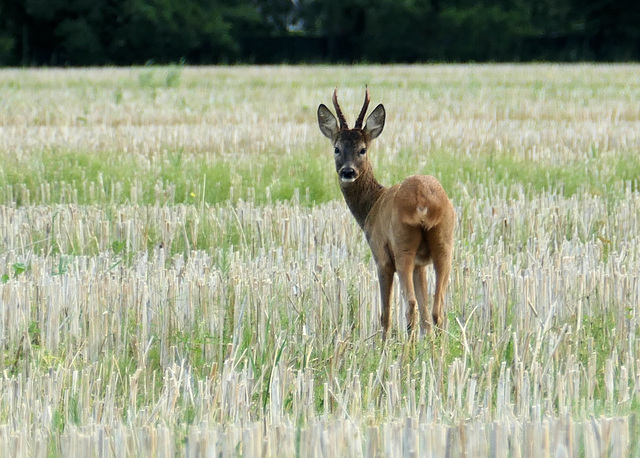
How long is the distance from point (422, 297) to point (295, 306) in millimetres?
612

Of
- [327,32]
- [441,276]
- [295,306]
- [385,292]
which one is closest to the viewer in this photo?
[441,276]

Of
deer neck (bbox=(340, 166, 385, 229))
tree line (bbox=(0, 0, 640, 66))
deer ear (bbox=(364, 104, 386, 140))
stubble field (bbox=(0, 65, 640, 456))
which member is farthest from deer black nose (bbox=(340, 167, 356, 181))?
tree line (bbox=(0, 0, 640, 66))

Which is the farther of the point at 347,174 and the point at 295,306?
the point at 347,174

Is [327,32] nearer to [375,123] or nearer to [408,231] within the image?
[375,123]

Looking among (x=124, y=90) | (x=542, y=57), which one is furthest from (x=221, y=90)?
(x=542, y=57)

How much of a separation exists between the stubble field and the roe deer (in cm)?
18

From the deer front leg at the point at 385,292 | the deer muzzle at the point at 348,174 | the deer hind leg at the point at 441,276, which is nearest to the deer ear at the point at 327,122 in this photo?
the deer muzzle at the point at 348,174

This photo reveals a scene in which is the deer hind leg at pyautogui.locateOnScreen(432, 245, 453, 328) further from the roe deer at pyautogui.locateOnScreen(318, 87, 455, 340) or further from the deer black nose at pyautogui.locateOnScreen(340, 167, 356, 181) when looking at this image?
the deer black nose at pyautogui.locateOnScreen(340, 167, 356, 181)

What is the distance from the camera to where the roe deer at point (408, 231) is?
4.21 metres

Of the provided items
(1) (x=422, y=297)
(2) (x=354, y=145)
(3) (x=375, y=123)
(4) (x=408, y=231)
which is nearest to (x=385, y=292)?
(1) (x=422, y=297)

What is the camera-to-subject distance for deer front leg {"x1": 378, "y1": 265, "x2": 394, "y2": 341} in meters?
4.52

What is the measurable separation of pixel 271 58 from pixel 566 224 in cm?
4344

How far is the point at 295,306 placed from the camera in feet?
15.4

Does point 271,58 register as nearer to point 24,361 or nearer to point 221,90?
point 221,90
